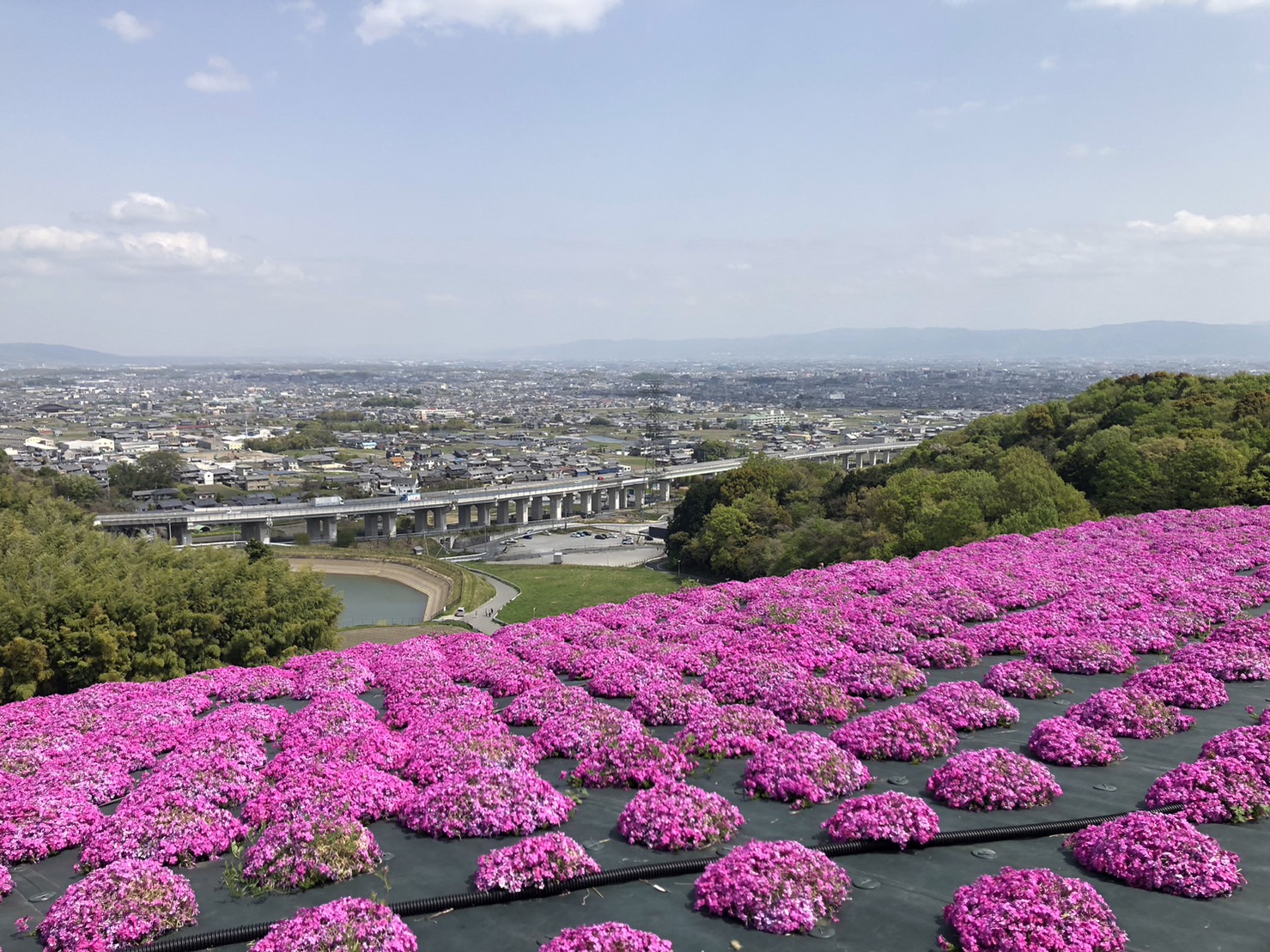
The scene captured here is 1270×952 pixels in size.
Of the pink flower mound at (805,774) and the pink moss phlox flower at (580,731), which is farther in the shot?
the pink moss phlox flower at (580,731)

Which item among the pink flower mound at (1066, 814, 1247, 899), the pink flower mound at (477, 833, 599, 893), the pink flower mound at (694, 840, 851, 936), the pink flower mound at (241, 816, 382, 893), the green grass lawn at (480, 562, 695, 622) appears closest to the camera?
the pink flower mound at (694, 840, 851, 936)

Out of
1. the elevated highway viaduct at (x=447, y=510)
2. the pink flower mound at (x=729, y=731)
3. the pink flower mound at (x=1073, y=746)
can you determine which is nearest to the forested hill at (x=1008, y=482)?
the elevated highway viaduct at (x=447, y=510)

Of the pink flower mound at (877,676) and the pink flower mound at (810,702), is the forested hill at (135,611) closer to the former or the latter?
the pink flower mound at (810,702)

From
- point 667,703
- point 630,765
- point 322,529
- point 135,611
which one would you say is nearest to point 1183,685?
point 667,703

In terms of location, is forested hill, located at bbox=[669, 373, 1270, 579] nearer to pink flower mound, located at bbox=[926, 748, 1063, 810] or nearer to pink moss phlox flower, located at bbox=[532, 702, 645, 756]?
pink flower mound, located at bbox=[926, 748, 1063, 810]

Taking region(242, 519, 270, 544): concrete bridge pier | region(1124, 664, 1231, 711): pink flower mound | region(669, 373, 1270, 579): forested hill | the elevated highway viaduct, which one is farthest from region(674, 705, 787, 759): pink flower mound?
region(242, 519, 270, 544): concrete bridge pier

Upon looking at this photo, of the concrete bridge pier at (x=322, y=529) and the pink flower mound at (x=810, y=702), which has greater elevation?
the pink flower mound at (x=810, y=702)

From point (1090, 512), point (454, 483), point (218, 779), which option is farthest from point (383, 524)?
point (218, 779)

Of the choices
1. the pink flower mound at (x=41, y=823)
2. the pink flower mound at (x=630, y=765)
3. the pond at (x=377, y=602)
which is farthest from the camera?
the pond at (x=377, y=602)
